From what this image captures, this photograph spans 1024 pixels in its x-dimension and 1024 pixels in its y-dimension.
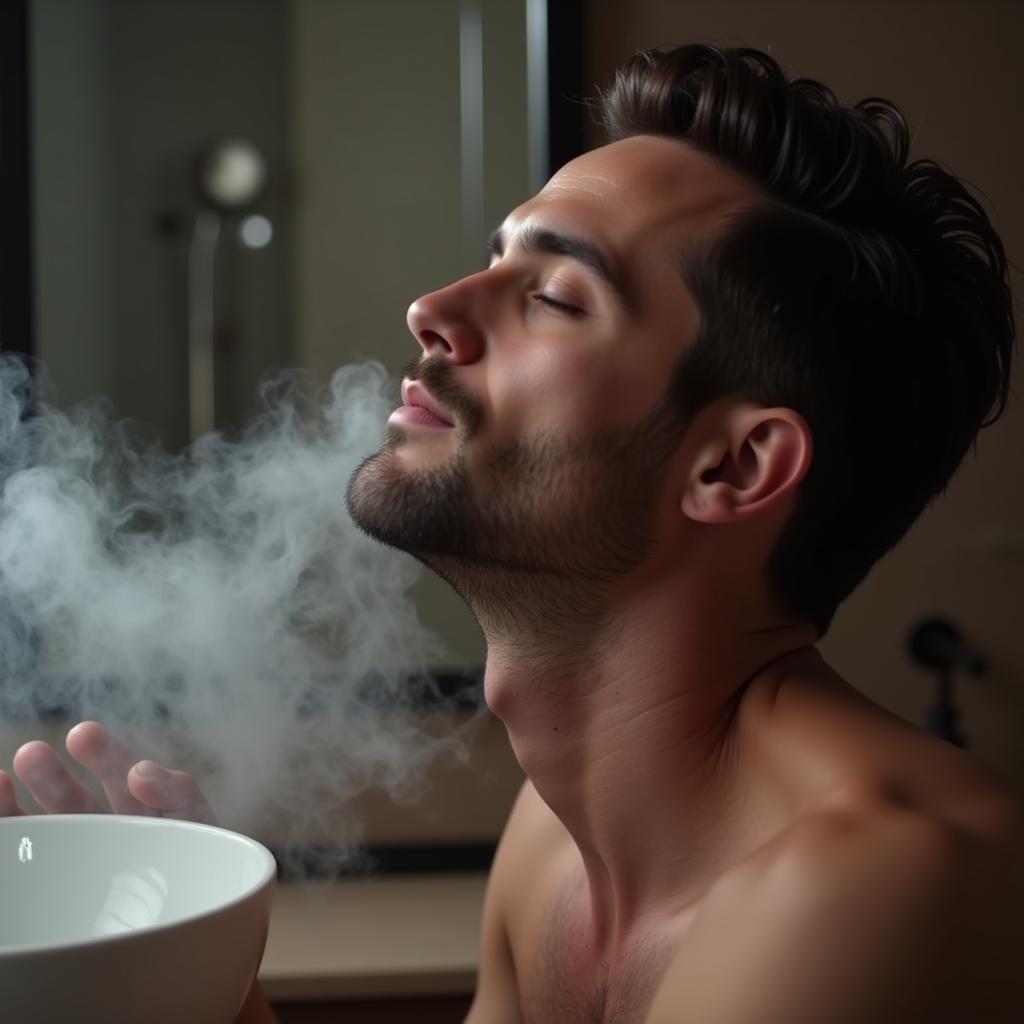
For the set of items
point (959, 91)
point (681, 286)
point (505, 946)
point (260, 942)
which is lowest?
point (505, 946)

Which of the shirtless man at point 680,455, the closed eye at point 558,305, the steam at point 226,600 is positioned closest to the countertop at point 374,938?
the steam at point 226,600

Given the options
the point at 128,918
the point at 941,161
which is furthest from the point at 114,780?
the point at 941,161

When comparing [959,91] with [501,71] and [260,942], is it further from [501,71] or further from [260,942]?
[260,942]

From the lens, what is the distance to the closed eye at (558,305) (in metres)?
1.14

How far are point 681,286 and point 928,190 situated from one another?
0.28m

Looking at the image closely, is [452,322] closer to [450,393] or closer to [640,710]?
[450,393]

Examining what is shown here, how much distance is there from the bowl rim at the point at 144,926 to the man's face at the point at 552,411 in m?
0.31

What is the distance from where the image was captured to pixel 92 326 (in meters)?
2.06

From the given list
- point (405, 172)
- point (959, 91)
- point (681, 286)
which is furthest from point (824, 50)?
point (681, 286)

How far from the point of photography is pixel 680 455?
3.72 ft

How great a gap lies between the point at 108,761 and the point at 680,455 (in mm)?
642

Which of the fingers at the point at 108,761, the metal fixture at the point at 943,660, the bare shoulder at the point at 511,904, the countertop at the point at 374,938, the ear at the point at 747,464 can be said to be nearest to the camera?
the ear at the point at 747,464

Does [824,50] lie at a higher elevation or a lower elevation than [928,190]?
higher

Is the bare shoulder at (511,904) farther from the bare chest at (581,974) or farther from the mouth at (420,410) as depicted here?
the mouth at (420,410)
